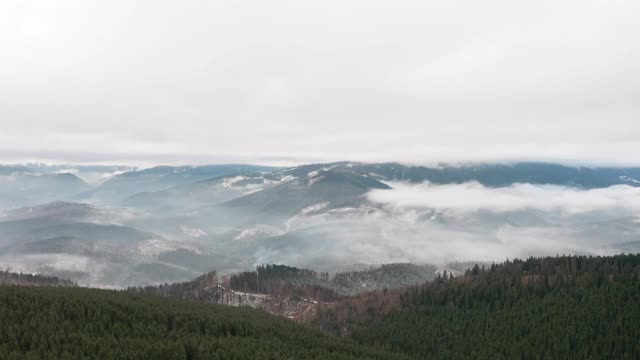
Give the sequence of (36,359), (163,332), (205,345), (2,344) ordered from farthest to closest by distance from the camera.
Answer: (163,332)
(205,345)
(2,344)
(36,359)

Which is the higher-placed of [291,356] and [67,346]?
[67,346]

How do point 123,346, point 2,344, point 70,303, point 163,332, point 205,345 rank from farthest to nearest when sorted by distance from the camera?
point 70,303
point 163,332
point 205,345
point 123,346
point 2,344

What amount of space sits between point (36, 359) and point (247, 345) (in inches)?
2793

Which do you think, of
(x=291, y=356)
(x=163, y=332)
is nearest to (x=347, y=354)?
(x=291, y=356)

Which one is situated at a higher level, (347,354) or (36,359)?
(36,359)

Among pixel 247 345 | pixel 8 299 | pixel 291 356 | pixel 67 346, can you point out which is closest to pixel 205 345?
pixel 247 345

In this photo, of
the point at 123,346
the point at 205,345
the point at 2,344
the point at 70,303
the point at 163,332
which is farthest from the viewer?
the point at 70,303

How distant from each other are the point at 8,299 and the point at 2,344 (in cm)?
5020

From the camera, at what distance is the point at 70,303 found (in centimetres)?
19712

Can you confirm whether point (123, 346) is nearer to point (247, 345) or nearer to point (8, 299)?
point (247, 345)

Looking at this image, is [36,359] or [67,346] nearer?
[36,359]

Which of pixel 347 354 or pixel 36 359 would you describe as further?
pixel 347 354

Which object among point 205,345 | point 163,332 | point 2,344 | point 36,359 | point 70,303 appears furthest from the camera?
point 70,303

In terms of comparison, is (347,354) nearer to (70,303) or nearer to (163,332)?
(163,332)
